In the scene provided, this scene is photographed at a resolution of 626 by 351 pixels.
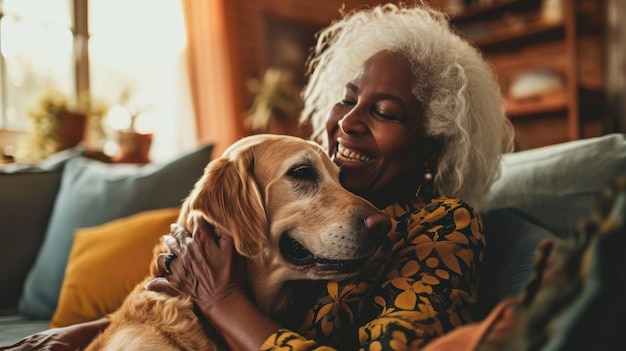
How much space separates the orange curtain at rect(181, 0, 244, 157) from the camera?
4551 millimetres

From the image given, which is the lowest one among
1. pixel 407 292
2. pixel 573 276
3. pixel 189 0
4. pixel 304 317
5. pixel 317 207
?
pixel 304 317

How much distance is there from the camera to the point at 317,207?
1216 millimetres

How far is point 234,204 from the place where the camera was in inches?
45.7

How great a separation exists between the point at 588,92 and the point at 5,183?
4321mm

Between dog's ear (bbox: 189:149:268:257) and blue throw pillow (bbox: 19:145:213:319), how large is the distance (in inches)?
41.3

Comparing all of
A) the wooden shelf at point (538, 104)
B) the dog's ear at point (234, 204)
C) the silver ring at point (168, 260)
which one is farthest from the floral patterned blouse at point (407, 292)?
the wooden shelf at point (538, 104)

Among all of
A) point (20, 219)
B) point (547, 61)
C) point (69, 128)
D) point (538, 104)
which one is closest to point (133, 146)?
point (69, 128)

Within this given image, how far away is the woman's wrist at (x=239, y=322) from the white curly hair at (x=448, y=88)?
2.31 feet

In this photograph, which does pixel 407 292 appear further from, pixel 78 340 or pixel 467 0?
pixel 467 0

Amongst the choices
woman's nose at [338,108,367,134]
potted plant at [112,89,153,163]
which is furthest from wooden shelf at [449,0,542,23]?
woman's nose at [338,108,367,134]

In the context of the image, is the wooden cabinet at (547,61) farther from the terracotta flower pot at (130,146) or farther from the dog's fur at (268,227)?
the dog's fur at (268,227)

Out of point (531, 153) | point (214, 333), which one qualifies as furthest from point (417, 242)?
point (531, 153)

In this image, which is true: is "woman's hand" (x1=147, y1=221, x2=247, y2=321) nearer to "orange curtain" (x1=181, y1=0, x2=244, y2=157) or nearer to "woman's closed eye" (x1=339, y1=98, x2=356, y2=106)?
"woman's closed eye" (x1=339, y1=98, x2=356, y2=106)

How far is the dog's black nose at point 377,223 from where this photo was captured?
43.7 inches
